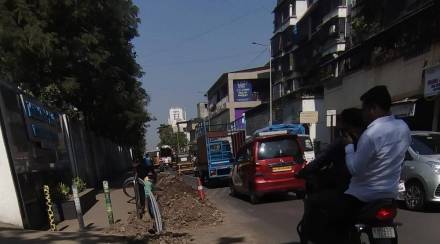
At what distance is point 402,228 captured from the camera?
938 cm

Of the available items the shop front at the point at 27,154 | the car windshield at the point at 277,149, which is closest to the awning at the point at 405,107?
the car windshield at the point at 277,149

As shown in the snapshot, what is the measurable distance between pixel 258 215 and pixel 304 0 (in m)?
48.2

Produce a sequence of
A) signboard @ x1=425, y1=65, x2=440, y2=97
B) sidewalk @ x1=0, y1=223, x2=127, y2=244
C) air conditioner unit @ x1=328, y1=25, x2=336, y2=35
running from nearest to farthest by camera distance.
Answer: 1. sidewalk @ x1=0, y1=223, x2=127, y2=244
2. signboard @ x1=425, y1=65, x2=440, y2=97
3. air conditioner unit @ x1=328, y1=25, x2=336, y2=35

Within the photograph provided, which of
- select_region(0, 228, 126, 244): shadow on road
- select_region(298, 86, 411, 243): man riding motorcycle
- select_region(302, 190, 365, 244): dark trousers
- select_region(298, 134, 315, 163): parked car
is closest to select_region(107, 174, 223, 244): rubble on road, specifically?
select_region(0, 228, 126, 244): shadow on road

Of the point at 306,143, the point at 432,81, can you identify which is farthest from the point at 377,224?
the point at 306,143

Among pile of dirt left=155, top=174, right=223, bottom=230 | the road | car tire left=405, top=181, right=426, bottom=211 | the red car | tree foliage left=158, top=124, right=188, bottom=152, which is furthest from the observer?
tree foliage left=158, top=124, right=188, bottom=152

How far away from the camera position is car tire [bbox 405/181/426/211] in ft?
36.2

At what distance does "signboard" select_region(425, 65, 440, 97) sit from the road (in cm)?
774

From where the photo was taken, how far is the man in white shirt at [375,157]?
13.9 feet

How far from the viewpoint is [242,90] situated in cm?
7862

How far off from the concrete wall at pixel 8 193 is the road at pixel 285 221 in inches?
182

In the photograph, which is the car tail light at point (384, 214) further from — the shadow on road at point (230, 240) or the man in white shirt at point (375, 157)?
the shadow on road at point (230, 240)

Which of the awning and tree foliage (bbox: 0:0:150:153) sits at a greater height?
tree foliage (bbox: 0:0:150:153)

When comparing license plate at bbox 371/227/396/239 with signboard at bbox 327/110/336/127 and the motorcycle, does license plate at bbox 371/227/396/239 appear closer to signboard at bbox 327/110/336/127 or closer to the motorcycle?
the motorcycle
